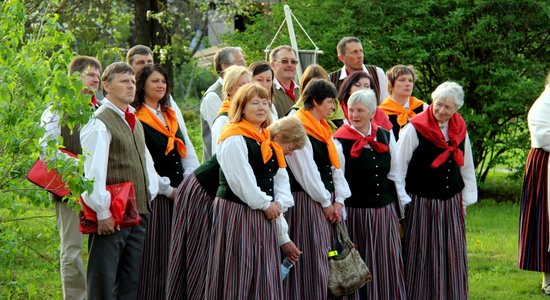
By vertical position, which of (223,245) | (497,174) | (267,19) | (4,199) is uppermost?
(267,19)

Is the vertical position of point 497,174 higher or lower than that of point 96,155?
lower

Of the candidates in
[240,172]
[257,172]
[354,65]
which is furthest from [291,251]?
[354,65]

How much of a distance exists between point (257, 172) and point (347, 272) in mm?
1068

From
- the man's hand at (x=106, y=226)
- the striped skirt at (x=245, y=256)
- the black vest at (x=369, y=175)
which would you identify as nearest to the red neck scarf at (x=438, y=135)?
the black vest at (x=369, y=175)

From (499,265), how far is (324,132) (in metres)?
3.15

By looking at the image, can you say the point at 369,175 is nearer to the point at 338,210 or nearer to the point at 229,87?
the point at 338,210

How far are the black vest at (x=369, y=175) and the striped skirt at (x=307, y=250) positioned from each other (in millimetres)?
440

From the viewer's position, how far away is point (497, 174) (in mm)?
16797

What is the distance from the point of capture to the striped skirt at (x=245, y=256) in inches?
257

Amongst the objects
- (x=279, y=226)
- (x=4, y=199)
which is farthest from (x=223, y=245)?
(x=4, y=199)

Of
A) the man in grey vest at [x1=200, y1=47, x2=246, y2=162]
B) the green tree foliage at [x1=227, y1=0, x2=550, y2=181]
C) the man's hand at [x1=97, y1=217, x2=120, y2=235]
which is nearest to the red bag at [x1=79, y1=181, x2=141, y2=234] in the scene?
the man's hand at [x1=97, y1=217, x2=120, y2=235]

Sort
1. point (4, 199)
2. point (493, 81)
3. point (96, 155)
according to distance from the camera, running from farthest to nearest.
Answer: point (493, 81) → point (96, 155) → point (4, 199)

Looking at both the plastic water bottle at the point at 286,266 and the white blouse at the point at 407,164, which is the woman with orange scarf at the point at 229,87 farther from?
the white blouse at the point at 407,164

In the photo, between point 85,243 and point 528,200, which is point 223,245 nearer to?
point 528,200
